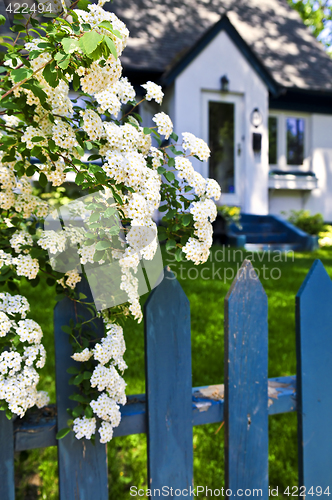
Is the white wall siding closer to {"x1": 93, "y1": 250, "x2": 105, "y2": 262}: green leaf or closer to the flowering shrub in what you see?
the flowering shrub

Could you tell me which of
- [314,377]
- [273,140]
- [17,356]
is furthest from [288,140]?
[17,356]

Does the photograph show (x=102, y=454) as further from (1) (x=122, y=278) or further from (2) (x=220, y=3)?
(2) (x=220, y=3)

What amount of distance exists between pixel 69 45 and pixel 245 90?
28.9ft

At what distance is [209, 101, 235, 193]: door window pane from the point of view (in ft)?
29.0

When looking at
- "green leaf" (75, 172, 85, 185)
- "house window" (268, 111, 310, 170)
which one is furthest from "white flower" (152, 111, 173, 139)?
"house window" (268, 111, 310, 170)

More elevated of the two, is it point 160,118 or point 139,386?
point 160,118

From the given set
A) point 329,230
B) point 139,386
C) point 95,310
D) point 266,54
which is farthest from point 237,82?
point 95,310

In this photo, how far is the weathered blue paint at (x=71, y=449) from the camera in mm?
1122

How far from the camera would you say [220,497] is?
185cm

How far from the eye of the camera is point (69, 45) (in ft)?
2.40

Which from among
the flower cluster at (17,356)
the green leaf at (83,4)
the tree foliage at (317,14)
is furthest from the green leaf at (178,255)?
the tree foliage at (317,14)

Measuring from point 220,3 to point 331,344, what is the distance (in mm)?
12093

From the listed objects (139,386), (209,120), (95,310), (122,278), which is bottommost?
(139,386)

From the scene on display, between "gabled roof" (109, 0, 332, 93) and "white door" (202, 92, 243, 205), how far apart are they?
108 centimetres
